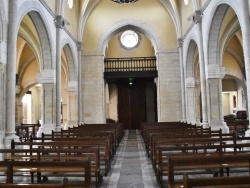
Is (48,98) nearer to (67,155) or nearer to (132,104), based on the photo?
(67,155)

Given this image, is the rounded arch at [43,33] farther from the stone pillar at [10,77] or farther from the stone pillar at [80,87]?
the stone pillar at [80,87]

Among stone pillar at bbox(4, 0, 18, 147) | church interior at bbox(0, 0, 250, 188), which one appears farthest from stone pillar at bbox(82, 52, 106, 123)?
stone pillar at bbox(4, 0, 18, 147)

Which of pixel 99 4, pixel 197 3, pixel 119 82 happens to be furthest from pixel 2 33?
pixel 119 82

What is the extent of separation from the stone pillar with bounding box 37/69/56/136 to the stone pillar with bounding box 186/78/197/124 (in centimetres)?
858

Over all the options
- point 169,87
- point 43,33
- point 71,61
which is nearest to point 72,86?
point 71,61

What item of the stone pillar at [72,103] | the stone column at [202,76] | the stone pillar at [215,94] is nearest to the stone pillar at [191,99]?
the stone column at [202,76]

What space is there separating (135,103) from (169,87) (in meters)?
5.85

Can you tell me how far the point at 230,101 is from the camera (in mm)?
28656

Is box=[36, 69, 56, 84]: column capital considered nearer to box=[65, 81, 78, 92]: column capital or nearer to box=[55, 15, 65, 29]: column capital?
box=[55, 15, 65, 29]: column capital

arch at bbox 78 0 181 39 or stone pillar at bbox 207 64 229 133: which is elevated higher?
arch at bbox 78 0 181 39

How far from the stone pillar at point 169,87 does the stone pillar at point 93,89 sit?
3.86 m

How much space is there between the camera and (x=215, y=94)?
1261 centimetres

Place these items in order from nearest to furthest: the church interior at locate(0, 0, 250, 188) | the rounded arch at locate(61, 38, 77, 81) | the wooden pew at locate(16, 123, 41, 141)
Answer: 1. the church interior at locate(0, 0, 250, 188)
2. the wooden pew at locate(16, 123, 41, 141)
3. the rounded arch at locate(61, 38, 77, 81)

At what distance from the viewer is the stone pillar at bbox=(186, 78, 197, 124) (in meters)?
17.5
